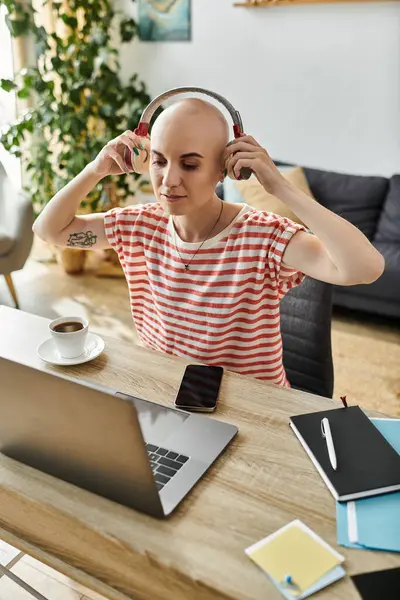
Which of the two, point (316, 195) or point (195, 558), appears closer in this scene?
point (195, 558)

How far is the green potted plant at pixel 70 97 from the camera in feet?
11.2

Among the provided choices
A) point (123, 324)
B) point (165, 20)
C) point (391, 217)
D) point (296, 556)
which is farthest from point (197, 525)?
point (165, 20)

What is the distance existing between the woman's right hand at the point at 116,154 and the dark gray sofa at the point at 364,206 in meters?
2.02

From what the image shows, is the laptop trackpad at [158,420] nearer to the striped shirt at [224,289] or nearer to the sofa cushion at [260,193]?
the striped shirt at [224,289]

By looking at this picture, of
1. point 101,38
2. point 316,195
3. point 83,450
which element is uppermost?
point 101,38

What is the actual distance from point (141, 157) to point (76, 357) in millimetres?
425

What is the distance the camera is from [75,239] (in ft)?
4.70

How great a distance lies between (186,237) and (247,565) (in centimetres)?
76

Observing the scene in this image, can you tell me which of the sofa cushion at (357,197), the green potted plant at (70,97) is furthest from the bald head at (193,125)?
the green potted plant at (70,97)

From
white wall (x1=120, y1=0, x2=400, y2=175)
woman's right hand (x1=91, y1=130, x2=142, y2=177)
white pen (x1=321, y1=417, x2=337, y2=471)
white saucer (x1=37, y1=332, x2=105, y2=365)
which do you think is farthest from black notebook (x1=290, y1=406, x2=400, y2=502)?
white wall (x1=120, y1=0, x2=400, y2=175)

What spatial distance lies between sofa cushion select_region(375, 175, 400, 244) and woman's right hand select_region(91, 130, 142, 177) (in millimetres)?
2278

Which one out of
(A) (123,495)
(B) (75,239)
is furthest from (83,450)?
(B) (75,239)

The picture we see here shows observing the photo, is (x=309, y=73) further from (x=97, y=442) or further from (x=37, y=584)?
(x=97, y=442)

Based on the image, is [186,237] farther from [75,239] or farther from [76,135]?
[76,135]
